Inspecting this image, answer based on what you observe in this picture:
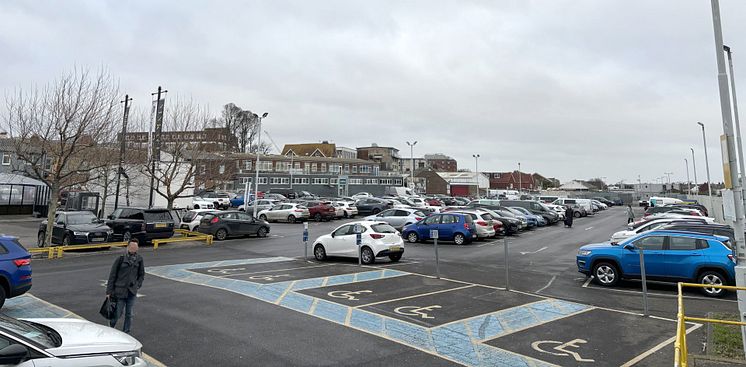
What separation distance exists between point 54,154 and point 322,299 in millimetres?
15353

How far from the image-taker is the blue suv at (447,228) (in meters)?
20.8

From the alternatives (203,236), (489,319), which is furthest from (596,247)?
(203,236)

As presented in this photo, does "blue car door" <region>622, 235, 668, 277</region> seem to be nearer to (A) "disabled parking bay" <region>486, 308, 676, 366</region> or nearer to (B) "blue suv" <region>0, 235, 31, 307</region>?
(A) "disabled parking bay" <region>486, 308, 676, 366</region>

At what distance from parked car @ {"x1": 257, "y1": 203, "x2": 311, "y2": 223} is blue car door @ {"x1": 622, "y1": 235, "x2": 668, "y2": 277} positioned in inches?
1004

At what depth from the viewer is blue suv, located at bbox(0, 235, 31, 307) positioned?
829 cm

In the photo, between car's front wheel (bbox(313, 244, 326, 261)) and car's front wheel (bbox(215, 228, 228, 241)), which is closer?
car's front wheel (bbox(313, 244, 326, 261))

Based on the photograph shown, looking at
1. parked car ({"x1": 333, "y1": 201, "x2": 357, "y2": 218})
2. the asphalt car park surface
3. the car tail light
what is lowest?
the asphalt car park surface

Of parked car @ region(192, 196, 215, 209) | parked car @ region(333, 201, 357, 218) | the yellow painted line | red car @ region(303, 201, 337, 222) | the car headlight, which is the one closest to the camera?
the car headlight

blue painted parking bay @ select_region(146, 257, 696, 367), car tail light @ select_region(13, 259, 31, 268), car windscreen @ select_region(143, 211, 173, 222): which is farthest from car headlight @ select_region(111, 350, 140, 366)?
car windscreen @ select_region(143, 211, 173, 222)

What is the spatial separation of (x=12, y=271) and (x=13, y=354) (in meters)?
6.00

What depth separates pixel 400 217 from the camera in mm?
26297

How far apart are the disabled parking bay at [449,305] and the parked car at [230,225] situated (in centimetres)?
1607

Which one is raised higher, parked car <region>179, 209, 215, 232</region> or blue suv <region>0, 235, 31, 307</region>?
parked car <region>179, 209, 215, 232</region>

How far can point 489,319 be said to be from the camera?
8.43 m
